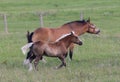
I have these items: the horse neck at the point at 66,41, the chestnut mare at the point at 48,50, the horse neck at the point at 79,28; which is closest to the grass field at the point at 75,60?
the chestnut mare at the point at 48,50

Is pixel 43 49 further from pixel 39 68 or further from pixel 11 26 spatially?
pixel 11 26

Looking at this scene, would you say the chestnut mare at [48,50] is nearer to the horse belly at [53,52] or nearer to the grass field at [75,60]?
the horse belly at [53,52]

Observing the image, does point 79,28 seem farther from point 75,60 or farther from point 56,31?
point 75,60

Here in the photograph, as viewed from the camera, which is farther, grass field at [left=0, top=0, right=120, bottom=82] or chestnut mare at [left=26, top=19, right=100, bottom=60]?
chestnut mare at [left=26, top=19, right=100, bottom=60]

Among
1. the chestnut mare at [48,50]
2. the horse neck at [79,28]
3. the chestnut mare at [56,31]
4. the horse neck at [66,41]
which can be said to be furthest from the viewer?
the horse neck at [79,28]

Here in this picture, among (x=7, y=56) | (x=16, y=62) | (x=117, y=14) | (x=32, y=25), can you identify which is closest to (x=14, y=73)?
(x=16, y=62)

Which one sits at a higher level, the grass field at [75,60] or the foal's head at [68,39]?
the foal's head at [68,39]

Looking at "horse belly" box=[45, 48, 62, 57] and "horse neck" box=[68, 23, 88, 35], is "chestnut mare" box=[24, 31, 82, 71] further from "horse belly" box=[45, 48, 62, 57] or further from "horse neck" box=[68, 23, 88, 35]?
"horse neck" box=[68, 23, 88, 35]

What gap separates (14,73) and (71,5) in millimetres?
35600

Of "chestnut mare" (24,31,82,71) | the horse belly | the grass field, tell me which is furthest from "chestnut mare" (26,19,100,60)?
the horse belly

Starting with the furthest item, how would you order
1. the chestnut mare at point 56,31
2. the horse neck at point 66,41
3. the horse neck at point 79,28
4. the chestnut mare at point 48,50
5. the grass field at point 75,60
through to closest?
the horse neck at point 79,28 → the chestnut mare at point 56,31 → the horse neck at point 66,41 → the chestnut mare at point 48,50 → the grass field at point 75,60

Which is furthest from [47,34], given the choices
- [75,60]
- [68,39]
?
[68,39]

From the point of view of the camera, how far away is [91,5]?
47.0 meters

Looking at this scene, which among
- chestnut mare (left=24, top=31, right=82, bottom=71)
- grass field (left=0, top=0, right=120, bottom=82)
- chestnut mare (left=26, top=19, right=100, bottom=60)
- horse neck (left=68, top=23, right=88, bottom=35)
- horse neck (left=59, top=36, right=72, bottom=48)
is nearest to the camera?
grass field (left=0, top=0, right=120, bottom=82)
